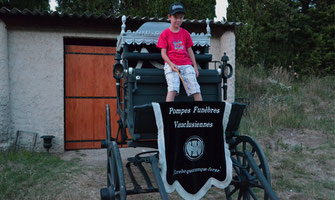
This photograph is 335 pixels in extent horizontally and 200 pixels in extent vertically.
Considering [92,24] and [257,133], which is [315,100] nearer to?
[257,133]

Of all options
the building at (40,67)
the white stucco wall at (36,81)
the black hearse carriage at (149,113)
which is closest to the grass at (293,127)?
the black hearse carriage at (149,113)

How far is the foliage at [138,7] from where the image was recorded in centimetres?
1270

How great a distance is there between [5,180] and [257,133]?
17.8 feet

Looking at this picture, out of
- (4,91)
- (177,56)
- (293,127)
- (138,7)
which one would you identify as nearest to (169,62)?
(177,56)

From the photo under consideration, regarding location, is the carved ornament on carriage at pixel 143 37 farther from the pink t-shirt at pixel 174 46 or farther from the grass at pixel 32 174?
the grass at pixel 32 174

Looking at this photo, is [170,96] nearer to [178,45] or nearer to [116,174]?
[178,45]

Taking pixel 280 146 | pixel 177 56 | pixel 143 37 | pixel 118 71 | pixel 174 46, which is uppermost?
pixel 143 37

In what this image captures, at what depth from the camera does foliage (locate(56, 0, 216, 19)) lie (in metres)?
12.7

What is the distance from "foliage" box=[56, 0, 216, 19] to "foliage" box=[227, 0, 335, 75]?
144 cm

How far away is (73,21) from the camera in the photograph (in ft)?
22.0

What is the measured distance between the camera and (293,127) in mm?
7848

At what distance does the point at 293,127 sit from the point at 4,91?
706 cm

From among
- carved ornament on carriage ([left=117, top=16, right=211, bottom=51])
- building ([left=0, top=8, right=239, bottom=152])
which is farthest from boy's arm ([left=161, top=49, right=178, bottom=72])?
building ([left=0, top=8, right=239, bottom=152])

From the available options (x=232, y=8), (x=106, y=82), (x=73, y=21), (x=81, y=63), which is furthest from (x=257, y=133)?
(x=232, y=8)
